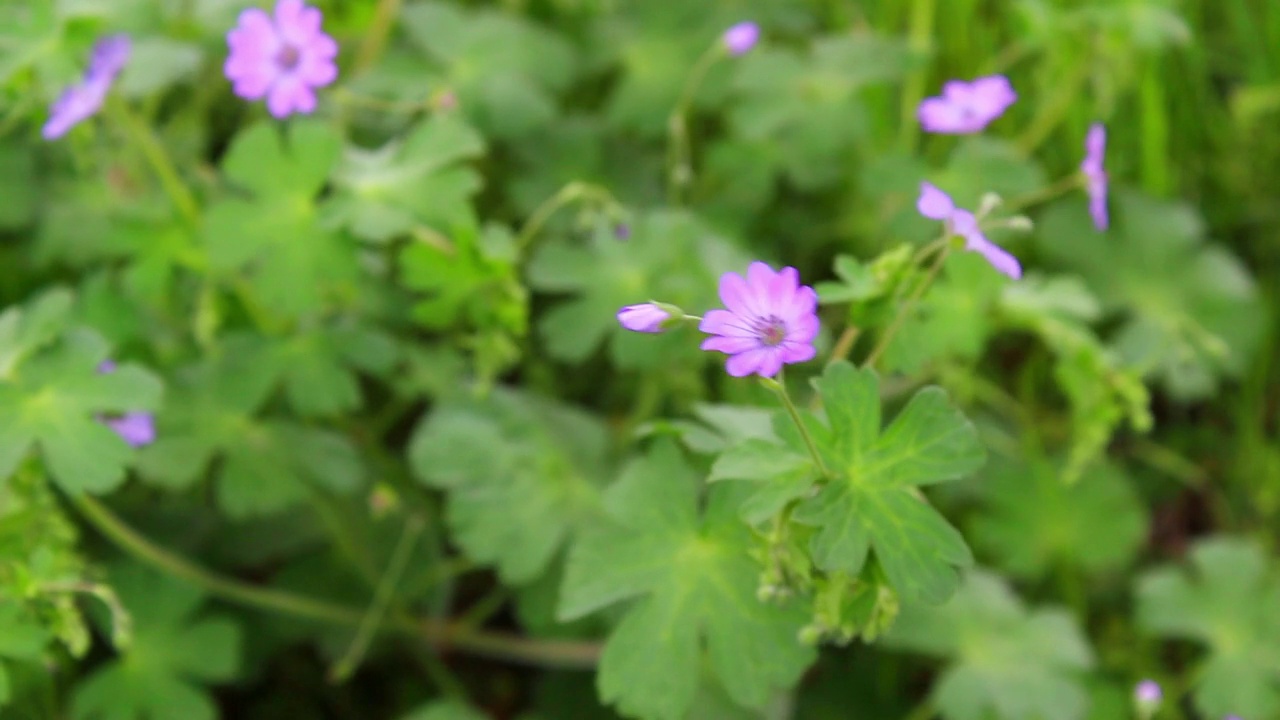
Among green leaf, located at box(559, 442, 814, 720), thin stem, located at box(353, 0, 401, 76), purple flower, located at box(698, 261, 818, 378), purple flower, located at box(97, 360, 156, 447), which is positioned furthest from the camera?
thin stem, located at box(353, 0, 401, 76)

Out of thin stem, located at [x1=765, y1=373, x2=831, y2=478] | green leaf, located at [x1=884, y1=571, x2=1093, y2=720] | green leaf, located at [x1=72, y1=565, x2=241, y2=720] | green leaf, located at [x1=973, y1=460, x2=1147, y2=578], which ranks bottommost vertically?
green leaf, located at [x1=973, y1=460, x2=1147, y2=578]

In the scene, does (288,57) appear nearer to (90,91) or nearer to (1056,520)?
(90,91)

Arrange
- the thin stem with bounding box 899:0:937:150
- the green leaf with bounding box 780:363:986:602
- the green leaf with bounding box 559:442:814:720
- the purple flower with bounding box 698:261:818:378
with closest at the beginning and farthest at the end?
the purple flower with bounding box 698:261:818:378 < the green leaf with bounding box 780:363:986:602 < the green leaf with bounding box 559:442:814:720 < the thin stem with bounding box 899:0:937:150

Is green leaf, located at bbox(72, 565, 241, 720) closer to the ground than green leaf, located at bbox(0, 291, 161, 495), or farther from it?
closer to the ground

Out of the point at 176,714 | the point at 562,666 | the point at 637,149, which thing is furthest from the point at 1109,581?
the point at 176,714

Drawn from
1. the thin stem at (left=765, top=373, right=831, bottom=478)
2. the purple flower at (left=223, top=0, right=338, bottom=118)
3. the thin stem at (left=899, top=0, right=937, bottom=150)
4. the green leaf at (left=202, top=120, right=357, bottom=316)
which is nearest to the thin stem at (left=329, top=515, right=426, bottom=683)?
the green leaf at (left=202, top=120, right=357, bottom=316)

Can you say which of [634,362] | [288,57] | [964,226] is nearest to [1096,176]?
[964,226]

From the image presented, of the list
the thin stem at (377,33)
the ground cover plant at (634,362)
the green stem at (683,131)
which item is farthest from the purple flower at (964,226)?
the thin stem at (377,33)

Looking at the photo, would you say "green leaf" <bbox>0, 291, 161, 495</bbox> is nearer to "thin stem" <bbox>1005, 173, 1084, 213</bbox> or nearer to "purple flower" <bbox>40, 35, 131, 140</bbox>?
"purple flower" <bbox>40, 35, 131, 140</bbox>
